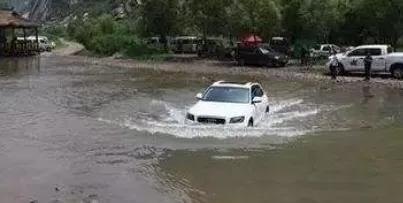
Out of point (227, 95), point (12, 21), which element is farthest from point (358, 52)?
A: point (12, 21)

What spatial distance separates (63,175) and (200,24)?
43.6 meters

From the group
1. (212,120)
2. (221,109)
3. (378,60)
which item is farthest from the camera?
(378,60)

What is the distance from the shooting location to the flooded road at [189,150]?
1263 cm

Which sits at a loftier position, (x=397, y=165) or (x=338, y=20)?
(x=338, y=20)

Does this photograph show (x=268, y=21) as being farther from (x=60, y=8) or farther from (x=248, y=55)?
(x=60, y=8)

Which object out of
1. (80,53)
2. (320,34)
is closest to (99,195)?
(320,34)

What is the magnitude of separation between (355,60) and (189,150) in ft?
76.3

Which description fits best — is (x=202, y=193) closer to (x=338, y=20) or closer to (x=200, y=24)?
(x=338, y=20)

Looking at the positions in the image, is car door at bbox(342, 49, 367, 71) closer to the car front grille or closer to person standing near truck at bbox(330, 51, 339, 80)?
person standing near truck at bbox(330, 51, 339, 80)

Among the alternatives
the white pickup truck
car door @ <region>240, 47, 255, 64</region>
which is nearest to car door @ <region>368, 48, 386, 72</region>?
the white pickup truck

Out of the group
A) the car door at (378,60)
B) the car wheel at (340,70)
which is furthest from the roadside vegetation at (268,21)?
the car door at (378,60)

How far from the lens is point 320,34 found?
166ft

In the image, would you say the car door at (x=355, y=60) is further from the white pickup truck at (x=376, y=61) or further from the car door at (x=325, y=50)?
the car door at (x=325, y=50)

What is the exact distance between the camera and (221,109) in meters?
19.4
